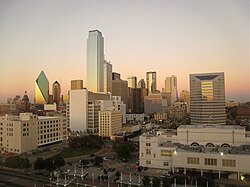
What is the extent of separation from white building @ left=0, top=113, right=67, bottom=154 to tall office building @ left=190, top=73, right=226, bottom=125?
26.6ft

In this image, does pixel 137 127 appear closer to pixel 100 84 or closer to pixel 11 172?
pixel 11 172

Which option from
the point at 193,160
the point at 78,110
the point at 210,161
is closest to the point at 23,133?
the point at 193,160

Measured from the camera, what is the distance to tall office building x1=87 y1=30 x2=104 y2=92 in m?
23.0

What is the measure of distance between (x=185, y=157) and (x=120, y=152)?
1906mm

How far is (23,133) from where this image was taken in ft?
23.7

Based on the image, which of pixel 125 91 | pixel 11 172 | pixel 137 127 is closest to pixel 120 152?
pixel 11 172

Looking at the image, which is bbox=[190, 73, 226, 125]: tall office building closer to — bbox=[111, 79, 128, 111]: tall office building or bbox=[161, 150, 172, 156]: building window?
bbox=[161, 150, 172, 156]: building window

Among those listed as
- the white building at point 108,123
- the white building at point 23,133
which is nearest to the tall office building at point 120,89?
the white building at point 108,123

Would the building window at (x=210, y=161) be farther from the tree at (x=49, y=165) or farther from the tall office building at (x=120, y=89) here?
the tall office building at (x=120, y=89)

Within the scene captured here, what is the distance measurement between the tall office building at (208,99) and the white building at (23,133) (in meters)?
8.10

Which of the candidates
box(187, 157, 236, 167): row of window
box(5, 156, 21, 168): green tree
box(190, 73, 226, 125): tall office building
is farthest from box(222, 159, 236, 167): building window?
box(190, 73, 226, 125): tall office building

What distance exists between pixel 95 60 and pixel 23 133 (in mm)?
16681

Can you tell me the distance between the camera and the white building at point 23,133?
23.6 feet

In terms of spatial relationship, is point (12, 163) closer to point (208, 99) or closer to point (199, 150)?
point (199, 150)
